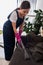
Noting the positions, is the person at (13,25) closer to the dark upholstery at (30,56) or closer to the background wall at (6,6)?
the dark upholstery at (30,56)

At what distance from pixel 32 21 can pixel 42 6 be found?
36 cm

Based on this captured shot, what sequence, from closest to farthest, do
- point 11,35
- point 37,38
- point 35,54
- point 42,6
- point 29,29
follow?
point 35,54 < point 37,38 < point 11,35 < point 29,29 < point 42,6

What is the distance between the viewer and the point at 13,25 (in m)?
2.71

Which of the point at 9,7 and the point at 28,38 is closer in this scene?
the point at 28,38

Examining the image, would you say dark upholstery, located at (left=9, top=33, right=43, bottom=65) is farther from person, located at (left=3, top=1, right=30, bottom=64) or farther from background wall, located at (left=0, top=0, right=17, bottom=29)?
background wall, located at (left=0, top=0, right=17, bottom=29)

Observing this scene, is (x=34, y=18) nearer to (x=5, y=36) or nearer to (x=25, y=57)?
(x=5, y=36)

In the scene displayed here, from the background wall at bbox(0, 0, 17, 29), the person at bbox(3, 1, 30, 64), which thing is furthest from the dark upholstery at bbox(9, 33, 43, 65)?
the background wall at bbox(0, 0, 17, 29)

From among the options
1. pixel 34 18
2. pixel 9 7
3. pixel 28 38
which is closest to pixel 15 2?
pixel 9 7

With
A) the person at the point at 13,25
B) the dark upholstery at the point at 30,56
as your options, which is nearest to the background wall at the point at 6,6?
the person at the point at 13,25

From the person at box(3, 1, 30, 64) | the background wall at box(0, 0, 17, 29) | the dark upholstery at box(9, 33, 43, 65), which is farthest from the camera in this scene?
the background wall at box(0, 0, 17, 29)

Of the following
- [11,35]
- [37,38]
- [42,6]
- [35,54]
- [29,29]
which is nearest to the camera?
[35,54]

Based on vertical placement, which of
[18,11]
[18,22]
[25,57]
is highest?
[18,11]

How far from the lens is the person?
8.70 ft

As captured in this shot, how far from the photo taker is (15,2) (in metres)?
3.36
